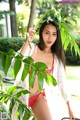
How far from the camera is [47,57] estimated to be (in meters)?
2.82

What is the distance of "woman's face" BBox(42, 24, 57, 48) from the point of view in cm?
261

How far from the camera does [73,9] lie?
96.4 ft

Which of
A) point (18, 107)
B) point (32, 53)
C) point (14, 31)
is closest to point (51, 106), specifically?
point (32, 53)

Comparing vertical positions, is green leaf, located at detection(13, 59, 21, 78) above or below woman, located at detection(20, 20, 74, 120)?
above

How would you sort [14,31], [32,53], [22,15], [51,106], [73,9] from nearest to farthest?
[32,53] → [51,106] → [14,31] → [22,15] → [73,9]

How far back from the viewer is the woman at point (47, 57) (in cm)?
263

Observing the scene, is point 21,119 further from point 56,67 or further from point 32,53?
point 56,67

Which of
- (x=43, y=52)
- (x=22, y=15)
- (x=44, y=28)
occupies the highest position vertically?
(x=44, y=28)

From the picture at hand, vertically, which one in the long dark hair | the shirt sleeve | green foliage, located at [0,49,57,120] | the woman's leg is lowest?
the woman's leg

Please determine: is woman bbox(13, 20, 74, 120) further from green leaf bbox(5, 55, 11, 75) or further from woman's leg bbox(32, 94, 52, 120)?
green leaf bbox(5, 55, 11, 75)

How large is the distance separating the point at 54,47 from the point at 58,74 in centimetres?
23

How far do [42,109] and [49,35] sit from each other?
1.95 feet

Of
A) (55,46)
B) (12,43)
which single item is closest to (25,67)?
(55,46)

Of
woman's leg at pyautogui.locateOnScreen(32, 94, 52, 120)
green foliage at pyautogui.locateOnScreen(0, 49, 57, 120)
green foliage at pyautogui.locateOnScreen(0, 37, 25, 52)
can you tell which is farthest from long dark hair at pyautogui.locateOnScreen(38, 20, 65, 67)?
green foliage at pyautogui.locateOnScreen(0, 37, 25, 52)
